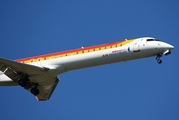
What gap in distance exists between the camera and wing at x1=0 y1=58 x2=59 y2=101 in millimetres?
30994

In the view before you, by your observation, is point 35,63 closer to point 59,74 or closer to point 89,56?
point 59,74

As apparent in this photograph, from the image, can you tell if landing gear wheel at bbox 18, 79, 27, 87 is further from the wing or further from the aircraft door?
the aircraft door

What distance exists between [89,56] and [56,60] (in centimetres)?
277

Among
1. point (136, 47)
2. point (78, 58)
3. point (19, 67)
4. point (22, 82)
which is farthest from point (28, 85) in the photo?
point (136, 47)

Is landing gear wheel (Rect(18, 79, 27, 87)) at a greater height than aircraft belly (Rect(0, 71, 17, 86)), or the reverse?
aircraft belly (Rect(0, 71, 17, 86))

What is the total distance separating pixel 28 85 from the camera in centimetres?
3338

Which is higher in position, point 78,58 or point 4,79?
point 4,79

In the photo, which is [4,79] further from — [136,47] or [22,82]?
[136,47]

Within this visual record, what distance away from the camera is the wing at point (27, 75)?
1220 inches

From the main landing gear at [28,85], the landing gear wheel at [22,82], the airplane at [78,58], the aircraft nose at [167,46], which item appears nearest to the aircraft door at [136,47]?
the airplane at [78,58]

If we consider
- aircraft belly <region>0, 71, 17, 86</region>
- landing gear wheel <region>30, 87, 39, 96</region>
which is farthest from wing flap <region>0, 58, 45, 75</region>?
landing gear wheel <region>30, 87, 39, 96</region>

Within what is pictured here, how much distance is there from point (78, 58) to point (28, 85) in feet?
18.7

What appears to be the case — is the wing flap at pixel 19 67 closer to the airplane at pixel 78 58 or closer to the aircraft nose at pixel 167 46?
the airplane at pixel 78 58

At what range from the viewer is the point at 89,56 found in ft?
100.0
